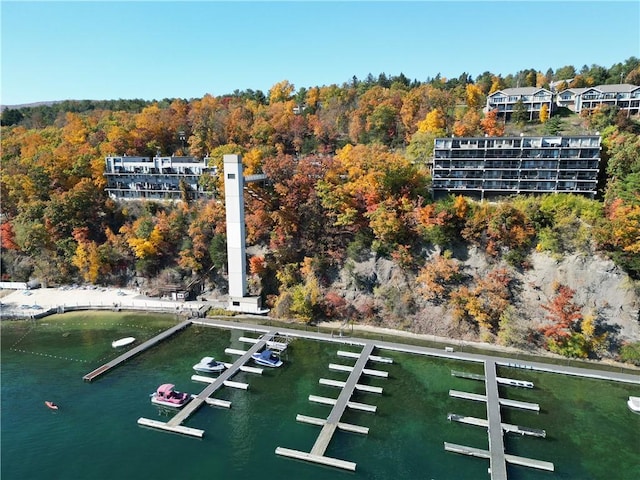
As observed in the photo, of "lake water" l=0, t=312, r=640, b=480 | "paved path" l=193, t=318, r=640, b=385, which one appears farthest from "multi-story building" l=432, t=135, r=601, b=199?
"lake water" l=0, t=312, r=640, b=480

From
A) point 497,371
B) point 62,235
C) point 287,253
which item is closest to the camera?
point 497,371

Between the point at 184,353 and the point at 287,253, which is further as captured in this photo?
the point at 287,253

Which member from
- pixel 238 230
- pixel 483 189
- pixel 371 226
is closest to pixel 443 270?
pixel 371 226

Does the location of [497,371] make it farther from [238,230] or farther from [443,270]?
[238,230]

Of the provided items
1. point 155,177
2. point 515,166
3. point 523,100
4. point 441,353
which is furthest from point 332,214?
point 523,100

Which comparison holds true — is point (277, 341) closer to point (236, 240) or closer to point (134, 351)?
point (236, 240)
